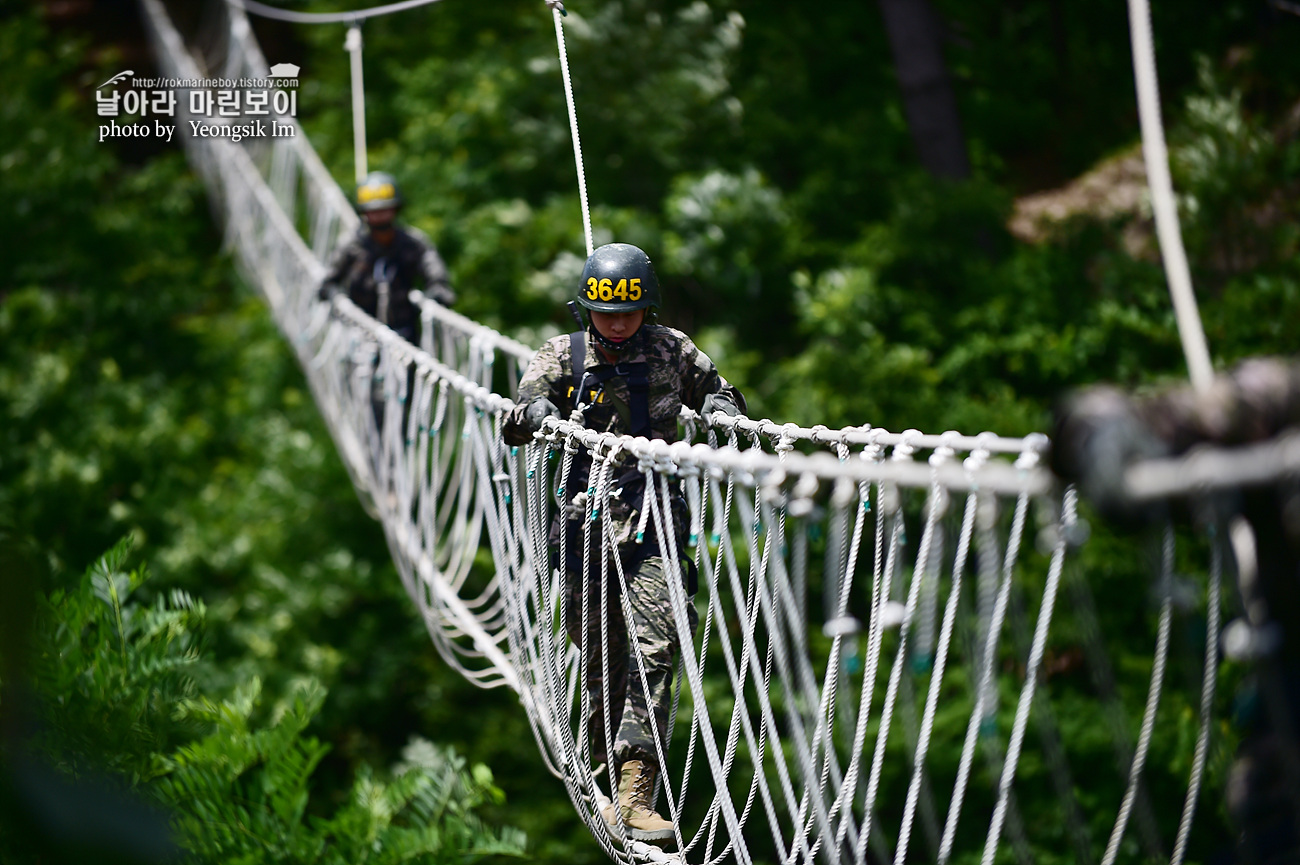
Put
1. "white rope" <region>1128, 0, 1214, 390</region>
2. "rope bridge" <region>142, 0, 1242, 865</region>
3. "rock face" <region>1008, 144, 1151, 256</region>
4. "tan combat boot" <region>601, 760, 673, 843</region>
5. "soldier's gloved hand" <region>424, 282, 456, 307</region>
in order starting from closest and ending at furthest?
"white rope" <region>1128, 0, 1214, 390</region>, "rope bridge" <region>142, 0, 1242, 865</region>, "tan combat boot" <region>601, 760, 673, 843</region>, "soldier's gloved hand" <region>424, 282, 456, 307</region>, "rock face" <region>1008, 144, 1151, 256</region>

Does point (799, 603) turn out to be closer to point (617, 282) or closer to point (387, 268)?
point (617, 282)

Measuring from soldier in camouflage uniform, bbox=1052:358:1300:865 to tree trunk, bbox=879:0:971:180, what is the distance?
5688mm

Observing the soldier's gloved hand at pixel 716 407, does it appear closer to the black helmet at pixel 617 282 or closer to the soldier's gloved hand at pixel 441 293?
the black helmet at pixel 617 282

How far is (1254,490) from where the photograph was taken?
1.06m

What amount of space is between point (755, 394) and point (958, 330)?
1170mm

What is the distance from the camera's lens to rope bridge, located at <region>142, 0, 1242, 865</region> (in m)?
1.28

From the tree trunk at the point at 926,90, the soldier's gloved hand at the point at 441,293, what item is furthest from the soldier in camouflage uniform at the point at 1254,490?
the tree trunk at the point at 926,90

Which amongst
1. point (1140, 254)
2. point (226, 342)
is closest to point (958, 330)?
point (1140, 254)

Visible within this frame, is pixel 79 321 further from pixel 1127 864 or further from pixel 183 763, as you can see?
pixel 1127 864

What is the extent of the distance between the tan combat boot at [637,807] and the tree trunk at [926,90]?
16.3 feet

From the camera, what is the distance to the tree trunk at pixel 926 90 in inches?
255

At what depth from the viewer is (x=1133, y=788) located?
115cm

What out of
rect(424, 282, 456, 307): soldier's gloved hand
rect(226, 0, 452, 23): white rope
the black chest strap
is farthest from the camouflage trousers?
rect(226, 0, 452, 23): white rope

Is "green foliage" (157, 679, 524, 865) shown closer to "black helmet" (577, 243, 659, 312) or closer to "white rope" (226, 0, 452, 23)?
"black helmet" (577, 243, 659, 312)
